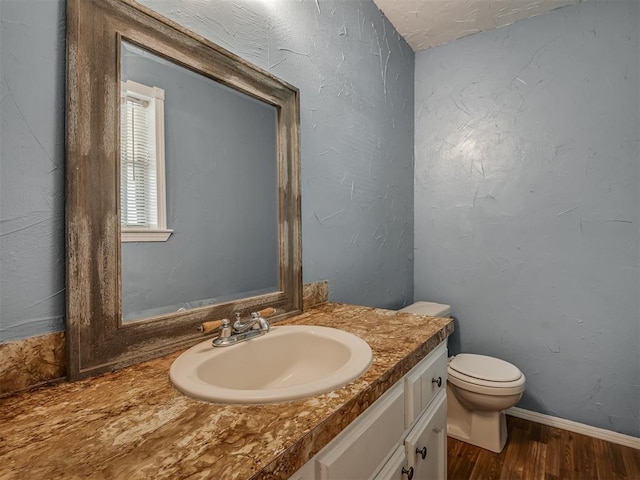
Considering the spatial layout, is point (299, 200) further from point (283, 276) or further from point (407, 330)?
point (407, 330)

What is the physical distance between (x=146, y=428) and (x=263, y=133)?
1.00m

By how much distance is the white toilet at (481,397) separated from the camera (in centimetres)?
172

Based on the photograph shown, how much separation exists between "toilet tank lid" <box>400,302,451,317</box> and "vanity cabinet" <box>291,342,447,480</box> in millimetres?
892

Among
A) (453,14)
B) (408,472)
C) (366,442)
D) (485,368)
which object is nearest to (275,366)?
(366,442)

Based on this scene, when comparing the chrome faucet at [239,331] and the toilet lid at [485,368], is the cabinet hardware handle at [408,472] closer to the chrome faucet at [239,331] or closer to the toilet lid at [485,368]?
the chrome faucet at [239,331]

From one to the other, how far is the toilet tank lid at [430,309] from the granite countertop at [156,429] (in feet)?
4.64

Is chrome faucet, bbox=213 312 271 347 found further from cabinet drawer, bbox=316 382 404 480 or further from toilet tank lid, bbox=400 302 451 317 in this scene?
toilet tank lid, bbox=400 302 451 317

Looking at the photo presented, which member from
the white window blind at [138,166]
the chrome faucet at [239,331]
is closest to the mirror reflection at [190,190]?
the white window blind at [138,166]

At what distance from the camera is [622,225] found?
6.02 ft

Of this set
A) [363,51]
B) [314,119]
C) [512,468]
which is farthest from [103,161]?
[512,468]

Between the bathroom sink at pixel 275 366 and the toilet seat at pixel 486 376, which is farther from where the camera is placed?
the toilet seat at pixel 486 376

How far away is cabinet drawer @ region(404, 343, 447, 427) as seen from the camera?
0.96 m

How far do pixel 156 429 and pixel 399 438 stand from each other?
25.9 inches

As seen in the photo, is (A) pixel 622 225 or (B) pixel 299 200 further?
(A) pixel 622 225
